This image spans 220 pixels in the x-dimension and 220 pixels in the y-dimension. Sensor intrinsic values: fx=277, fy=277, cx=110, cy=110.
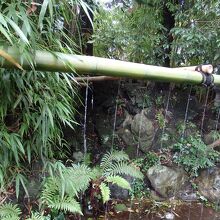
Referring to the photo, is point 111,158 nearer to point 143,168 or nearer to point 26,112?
point 143,168

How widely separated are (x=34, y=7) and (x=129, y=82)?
2.72 metres

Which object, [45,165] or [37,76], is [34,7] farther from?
[45,165]

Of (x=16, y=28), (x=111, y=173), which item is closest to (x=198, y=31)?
(x=111, y=173)

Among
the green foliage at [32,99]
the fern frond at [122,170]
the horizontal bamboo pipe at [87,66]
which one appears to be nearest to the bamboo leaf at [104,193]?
the fern frond at [122,170]

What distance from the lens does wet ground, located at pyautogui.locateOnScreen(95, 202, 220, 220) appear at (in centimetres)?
337

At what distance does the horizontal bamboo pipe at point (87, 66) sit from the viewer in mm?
1596

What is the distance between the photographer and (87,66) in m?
1.78

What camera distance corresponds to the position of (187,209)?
3654 mm

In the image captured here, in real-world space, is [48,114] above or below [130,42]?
below

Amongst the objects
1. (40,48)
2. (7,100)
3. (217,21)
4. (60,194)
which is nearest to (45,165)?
(60,194)

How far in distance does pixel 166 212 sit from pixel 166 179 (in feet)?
1.58

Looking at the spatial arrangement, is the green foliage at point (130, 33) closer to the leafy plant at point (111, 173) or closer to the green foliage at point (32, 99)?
the leafy plant at point (111, 173)

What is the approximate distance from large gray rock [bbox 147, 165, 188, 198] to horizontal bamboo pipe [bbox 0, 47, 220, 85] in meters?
1.94

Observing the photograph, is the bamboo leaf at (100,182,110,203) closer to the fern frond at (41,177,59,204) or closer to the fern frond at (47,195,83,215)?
the fern frond at (47,195,83,215)
